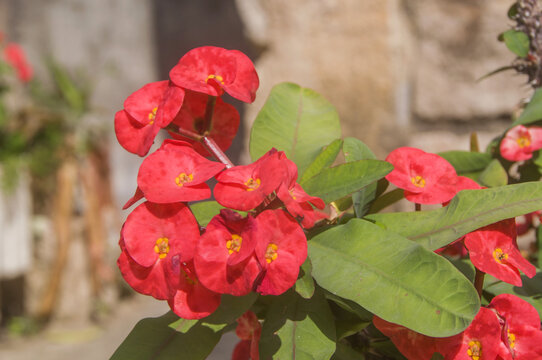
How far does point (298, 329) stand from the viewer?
1.32 ft

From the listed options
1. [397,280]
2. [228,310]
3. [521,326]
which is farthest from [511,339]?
[228,310]

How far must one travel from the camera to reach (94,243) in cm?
330

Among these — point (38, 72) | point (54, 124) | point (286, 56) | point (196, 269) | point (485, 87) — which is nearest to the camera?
point (196, 269)

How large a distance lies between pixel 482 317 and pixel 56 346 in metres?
3.20

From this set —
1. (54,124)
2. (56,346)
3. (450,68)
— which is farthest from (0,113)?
(450,68)

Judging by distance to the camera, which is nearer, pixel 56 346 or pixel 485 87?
pixel 485 87

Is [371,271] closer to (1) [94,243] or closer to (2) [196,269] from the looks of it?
(2) [196,269]

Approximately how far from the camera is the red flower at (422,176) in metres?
0.43

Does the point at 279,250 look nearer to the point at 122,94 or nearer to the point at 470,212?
the point at 470,212

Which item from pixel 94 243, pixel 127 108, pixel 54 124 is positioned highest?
pixel 127 108

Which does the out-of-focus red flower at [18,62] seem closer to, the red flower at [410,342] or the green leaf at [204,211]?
the green leaf at [204,211]

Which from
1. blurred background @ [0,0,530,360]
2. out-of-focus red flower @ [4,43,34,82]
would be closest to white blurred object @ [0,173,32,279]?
blurred background @ [0,0,530,360]

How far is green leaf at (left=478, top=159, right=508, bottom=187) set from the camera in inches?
20.7

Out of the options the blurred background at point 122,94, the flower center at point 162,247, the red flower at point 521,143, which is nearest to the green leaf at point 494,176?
the red flower at point 521,143
